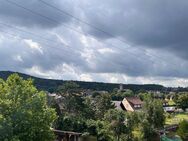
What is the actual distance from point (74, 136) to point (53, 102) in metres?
28.1

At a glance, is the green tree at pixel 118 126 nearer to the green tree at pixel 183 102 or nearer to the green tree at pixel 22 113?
the green tree at pixel 22 113

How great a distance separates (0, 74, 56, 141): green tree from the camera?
105ft

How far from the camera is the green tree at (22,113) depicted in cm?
3192

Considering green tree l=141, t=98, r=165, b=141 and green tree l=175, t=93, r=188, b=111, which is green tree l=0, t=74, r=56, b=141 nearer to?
green tree l=141, t=98, r=165, b=141

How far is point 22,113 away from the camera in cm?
3234

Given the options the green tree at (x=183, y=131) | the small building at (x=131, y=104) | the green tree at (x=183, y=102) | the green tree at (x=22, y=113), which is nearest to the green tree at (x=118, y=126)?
the green tree at (x=183, y=131)

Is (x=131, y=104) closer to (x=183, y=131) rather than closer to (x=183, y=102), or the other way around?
(x=183, y=102)

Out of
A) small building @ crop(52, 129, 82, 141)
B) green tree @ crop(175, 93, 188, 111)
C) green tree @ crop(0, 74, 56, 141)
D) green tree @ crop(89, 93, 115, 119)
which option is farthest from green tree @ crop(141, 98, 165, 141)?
green tree @ crop(175, 93, 188, 111)

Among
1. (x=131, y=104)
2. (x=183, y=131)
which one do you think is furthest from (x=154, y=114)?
(x=131, y=104)

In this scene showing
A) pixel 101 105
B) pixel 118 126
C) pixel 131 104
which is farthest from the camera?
pixel 131 104

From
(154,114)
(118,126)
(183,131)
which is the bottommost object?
(183,131)

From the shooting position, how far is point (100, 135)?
2589 inches

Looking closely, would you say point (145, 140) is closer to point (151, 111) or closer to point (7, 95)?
point (151, 111)

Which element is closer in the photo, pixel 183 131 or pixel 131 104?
pixel 183 131
